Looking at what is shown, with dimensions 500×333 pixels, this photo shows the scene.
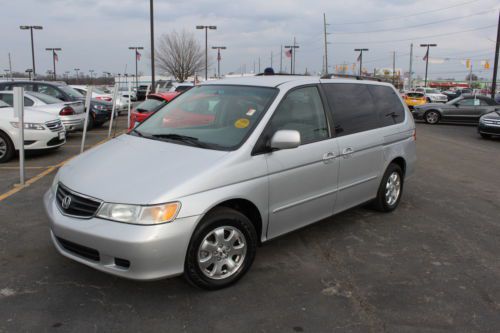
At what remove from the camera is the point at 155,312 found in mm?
3221

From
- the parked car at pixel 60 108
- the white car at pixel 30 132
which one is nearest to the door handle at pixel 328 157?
the white car at pixel 30 132

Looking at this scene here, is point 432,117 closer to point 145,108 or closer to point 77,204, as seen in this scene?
point 145,108

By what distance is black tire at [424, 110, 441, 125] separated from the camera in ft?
68.4

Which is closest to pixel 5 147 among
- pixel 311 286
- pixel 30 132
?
pixel 30 132

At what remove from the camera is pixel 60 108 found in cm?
1203

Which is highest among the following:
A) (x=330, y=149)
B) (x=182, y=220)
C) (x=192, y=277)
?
(x=330, y=149)

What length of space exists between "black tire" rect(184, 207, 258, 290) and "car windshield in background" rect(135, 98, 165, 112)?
717cm

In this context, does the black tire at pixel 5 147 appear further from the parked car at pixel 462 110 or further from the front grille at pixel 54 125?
the parked car at pixel 462 110

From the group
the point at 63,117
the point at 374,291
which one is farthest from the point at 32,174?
the point at 374,291

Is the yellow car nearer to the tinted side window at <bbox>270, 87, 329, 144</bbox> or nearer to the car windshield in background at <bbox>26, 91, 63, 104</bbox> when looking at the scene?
the car windshield in background at <bbox>26, 91, 63, 104</bbox>

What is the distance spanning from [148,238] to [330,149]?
2137 mm

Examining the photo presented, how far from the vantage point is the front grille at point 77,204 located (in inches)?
126

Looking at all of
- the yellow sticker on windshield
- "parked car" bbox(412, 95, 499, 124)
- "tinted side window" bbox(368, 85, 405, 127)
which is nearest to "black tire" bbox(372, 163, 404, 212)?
"tinted side window" bbox(368, 85, 405, 127)

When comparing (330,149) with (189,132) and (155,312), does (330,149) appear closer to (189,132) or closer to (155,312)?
(189,132)
